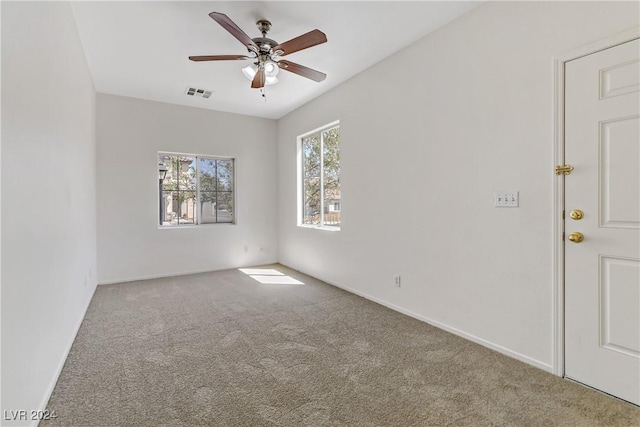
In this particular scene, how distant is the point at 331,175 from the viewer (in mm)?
4660

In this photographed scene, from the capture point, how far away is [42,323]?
1.82m

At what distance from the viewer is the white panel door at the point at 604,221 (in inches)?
71.2

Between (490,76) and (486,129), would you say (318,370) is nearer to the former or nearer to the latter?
(486,129)

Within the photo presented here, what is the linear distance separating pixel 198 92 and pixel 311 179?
214cm

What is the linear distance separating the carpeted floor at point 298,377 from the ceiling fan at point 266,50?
2.48m

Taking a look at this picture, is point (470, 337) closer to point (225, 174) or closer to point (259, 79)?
point (259, 79)

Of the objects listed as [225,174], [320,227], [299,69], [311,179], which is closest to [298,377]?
[299,69]

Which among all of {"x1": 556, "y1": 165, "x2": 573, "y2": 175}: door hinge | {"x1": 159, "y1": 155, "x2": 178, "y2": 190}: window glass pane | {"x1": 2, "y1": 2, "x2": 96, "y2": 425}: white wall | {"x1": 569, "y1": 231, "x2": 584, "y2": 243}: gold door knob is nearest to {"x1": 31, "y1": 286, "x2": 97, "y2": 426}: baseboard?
{"x1": 2, "y1": 2, "x2": 96, "y2": 425}: white wall

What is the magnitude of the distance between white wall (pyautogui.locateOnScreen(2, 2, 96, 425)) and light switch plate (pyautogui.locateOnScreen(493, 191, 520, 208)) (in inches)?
Answer: 118

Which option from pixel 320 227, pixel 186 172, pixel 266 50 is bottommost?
pixel 320 227

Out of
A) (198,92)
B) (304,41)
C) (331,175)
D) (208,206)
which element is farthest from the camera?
(208,206)

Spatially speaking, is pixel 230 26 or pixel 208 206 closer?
pixel 230 26

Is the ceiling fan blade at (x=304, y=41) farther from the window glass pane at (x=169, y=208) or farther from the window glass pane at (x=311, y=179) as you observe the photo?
the window glass pane at (x=169, y=208)

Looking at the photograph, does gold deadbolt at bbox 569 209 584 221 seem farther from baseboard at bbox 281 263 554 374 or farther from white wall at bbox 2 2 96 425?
white wall at bbox 2 2 96 425
